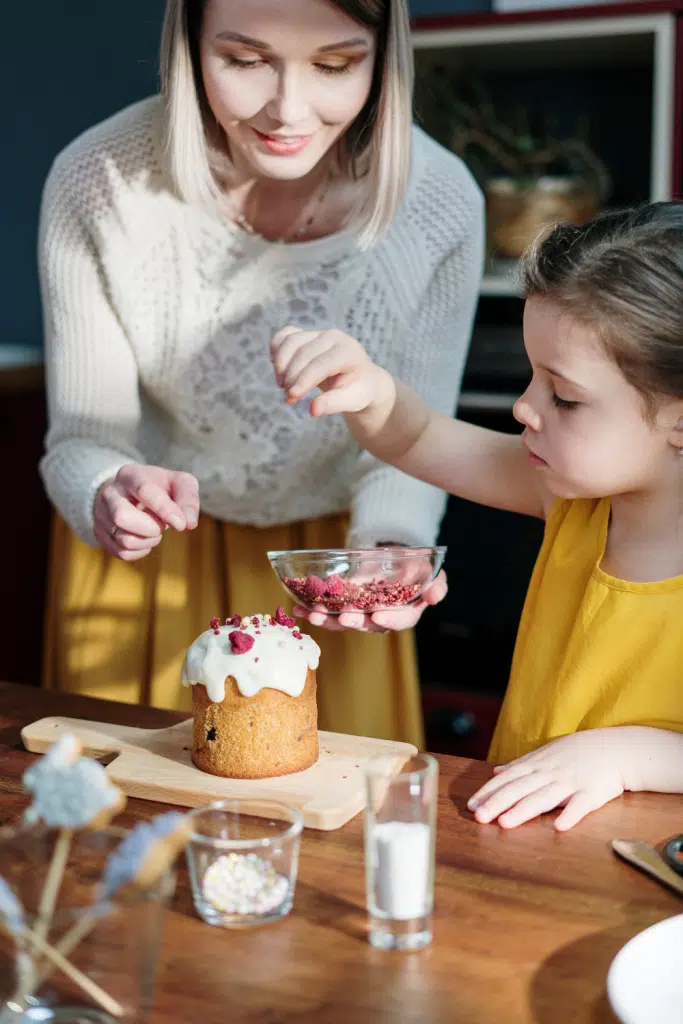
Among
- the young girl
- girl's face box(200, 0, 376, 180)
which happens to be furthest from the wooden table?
→ girl's face box(200, 0, 376, 180)

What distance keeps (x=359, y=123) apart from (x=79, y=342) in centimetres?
51

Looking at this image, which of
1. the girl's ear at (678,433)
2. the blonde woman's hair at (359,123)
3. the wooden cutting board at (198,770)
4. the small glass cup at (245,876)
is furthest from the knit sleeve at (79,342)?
the small glass cup at (245,876)

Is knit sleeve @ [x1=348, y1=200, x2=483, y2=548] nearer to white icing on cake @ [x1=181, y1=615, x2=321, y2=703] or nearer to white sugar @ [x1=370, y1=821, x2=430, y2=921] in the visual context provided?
white icing on cake @ [x1=181, y1=615, x2=321, y2=703]

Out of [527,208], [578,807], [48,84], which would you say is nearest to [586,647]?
[578,807]

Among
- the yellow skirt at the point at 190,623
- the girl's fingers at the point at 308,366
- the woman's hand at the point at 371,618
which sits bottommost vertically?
the yellow skirt at the point at 190,623

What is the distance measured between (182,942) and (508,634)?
2228 millimetres

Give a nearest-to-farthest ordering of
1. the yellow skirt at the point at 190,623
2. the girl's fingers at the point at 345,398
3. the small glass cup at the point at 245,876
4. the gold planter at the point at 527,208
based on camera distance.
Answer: the small glass cup at the point at 245,876, the girl's fingers at the point at 345,398, the yellow skirt at the point at 190,623, the gold planter at the point at 527,208

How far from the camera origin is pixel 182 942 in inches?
36.6

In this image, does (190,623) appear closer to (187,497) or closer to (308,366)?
(187,497)

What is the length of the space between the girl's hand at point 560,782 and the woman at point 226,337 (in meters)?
0.57

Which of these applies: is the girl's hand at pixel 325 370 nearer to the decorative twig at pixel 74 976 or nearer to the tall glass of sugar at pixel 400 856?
the tall glass of sugar at pixel 400 856

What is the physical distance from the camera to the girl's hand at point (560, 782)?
1.15 metres

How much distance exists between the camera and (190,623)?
6.48 feet

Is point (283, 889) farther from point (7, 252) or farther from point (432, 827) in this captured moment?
point (7, 252)
